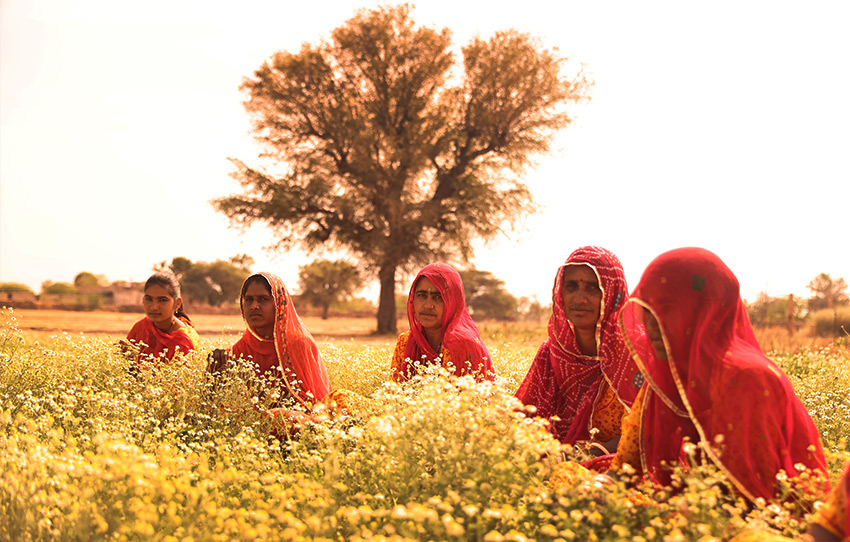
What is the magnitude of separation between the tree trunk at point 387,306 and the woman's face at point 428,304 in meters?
21.3

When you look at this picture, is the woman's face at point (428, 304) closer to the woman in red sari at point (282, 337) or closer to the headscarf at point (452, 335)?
the headscarf at point (452, 335)

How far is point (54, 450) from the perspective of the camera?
376cm

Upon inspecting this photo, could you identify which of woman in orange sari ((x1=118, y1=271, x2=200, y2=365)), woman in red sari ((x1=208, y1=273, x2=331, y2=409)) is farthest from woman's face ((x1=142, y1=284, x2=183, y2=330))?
woman in red sari ((x1=208, y1=273, x2=331, y2=409))

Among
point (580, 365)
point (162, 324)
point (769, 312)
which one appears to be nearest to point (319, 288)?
point (769, 312)

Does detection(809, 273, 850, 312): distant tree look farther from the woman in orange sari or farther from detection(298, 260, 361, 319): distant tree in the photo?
detection(298, 260, 361, 319): distant tree

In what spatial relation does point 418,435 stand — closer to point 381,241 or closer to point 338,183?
point 381,241

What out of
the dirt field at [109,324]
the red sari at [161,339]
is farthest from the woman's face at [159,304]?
the dirt field at [109,324]

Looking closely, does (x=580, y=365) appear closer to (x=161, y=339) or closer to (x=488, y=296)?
(x=161, y=339)

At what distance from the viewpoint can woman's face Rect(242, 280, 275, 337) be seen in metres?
5.66

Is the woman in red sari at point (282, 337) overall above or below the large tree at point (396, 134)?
below

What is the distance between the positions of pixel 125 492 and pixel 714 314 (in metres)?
2.82

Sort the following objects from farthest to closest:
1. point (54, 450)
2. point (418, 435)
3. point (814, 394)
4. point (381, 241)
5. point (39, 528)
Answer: point (381, 241) < point (814, 394) < point (54, 450) < point (418, 435) < point (39, 528)

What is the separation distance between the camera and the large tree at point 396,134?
26.6 m

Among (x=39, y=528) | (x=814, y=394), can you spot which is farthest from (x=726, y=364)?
(x=814, y=394)
